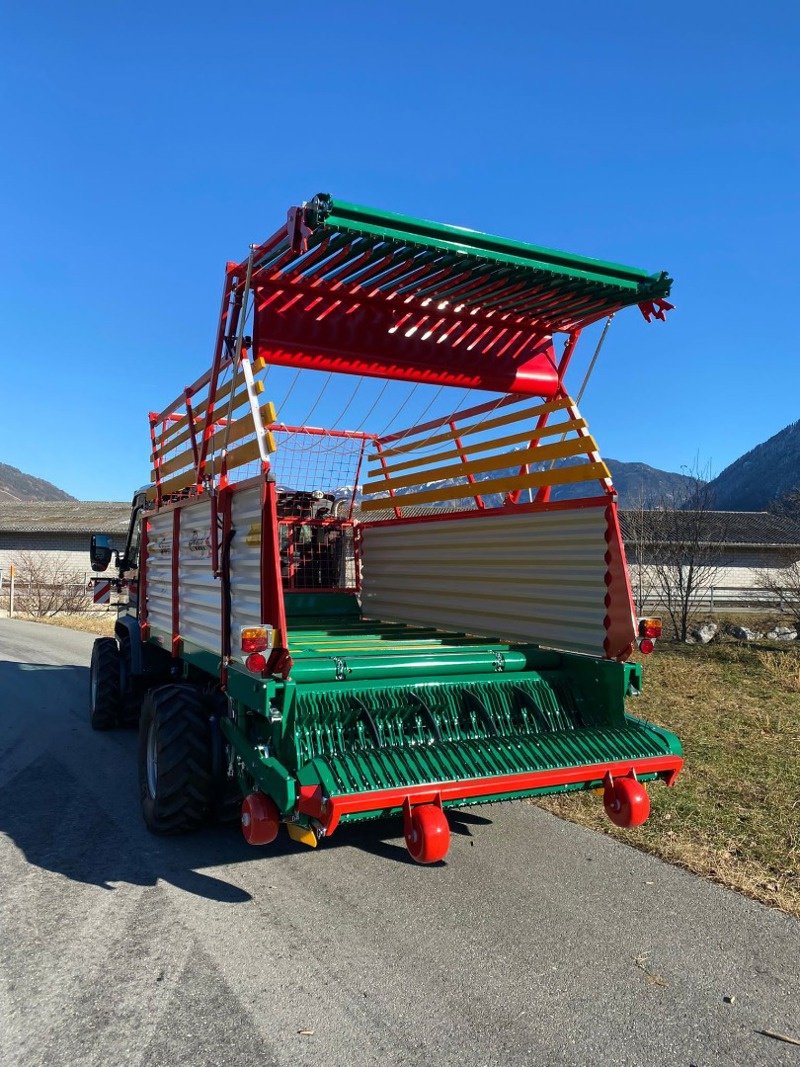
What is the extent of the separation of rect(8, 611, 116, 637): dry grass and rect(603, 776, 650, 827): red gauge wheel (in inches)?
557

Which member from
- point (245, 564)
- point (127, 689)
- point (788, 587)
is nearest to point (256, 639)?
point (245, 564)

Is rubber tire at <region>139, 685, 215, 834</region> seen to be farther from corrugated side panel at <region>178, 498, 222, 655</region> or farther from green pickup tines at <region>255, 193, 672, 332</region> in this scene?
green pickup tines at <region>255, 193, 672, 332</region>

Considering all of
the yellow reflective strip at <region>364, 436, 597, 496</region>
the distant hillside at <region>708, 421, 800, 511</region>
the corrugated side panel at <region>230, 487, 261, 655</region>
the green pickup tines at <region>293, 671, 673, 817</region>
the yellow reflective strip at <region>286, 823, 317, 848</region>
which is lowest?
the yellow reflective strip at <region>286, 823, 317, 848</region>

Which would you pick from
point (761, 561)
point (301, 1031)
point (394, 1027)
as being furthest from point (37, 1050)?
point (761, 561)

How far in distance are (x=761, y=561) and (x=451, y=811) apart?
2609 centimetres

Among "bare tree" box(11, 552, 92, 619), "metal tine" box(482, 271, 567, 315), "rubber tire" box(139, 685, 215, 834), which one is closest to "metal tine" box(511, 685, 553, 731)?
"rubber tire" box(139, 685, 215, 834)

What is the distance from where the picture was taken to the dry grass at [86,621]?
18.3m

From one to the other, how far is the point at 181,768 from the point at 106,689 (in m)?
3.20

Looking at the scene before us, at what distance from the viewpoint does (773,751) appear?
6.29 metres

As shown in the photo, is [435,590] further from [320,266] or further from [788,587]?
[788,587]

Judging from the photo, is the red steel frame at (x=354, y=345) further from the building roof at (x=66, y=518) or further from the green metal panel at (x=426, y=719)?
the building roof at (x=66, y=518)

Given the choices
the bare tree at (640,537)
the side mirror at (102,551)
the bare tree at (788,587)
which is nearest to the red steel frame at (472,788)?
the side mirror at (102,551)

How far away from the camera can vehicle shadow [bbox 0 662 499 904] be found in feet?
13.3

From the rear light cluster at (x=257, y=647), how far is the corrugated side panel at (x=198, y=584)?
2.10ft
